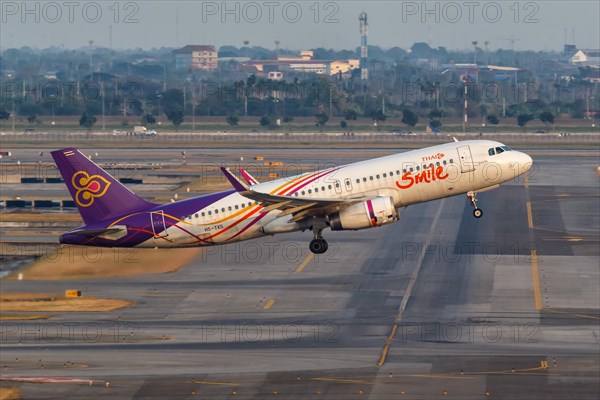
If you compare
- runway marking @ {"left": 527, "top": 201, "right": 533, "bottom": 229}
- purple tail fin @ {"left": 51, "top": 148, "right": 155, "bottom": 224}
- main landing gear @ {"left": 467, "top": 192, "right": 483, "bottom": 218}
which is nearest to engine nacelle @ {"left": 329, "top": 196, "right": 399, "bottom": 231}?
main landing gear @ {"left": 467, "top": 192, "right": 483, "bottom": 218}

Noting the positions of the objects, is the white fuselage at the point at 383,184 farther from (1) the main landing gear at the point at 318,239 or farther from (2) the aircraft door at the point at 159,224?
(1) the main landing gear at the point at 318,239

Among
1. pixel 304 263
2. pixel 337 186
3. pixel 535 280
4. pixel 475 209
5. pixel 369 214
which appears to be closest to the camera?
pixel 369 214

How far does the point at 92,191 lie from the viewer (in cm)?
8994

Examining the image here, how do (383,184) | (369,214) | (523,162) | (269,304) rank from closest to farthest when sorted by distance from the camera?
(369,214) < (383,184) < (523,162) < (269,304)

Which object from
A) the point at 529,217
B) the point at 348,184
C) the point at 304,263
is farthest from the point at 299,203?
the point at 529,217

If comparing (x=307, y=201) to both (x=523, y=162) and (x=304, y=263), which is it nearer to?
(x=523, y=162)

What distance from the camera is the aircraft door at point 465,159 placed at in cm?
8506

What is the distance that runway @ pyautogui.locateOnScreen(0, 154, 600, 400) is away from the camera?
95.4 metres

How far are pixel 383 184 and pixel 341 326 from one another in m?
29.3

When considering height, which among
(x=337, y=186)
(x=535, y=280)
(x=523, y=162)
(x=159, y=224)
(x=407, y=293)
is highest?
(x=523, y=162)

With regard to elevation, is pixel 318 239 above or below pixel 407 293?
above

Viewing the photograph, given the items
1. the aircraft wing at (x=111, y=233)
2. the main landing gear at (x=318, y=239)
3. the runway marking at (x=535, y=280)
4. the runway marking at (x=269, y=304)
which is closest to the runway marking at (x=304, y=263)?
the runway marking at (x=269, y=304)

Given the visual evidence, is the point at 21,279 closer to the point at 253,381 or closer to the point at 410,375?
the point at 253,381

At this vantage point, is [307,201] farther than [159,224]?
No
